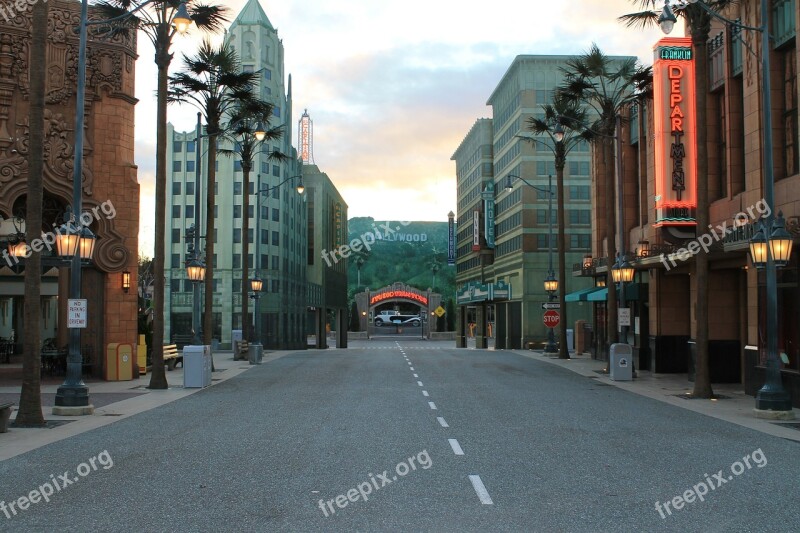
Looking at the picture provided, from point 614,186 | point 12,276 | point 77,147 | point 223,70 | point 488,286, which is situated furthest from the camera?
point 488,286

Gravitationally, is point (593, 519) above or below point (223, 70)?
below

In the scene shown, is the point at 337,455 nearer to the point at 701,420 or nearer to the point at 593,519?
the point at 593,519

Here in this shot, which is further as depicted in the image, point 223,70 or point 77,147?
point 223,70

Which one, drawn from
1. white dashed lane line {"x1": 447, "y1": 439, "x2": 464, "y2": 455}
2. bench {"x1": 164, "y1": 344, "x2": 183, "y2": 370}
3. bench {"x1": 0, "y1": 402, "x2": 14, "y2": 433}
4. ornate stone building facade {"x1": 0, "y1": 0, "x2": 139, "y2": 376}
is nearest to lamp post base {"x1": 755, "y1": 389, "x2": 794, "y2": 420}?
white dashed lane line {"x1": 447, "y1": 439, "x2": 464, "y2": 455}

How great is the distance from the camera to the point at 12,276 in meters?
42.6

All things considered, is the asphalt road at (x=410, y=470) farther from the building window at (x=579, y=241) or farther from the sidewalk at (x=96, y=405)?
the building window at (x=579, y=241)

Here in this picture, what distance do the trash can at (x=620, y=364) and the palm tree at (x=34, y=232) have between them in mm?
18883

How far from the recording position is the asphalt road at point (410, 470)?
8.50 meters

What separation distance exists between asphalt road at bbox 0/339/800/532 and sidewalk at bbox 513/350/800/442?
0.71 meters

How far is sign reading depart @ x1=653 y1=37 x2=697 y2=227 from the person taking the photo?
2672 centimetres

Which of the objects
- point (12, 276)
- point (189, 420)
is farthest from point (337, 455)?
point (12, 276)

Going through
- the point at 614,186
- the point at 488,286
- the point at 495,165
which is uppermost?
the point at 495,165

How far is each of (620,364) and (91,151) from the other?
19650 mm

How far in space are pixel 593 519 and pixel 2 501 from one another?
662 centimetres
